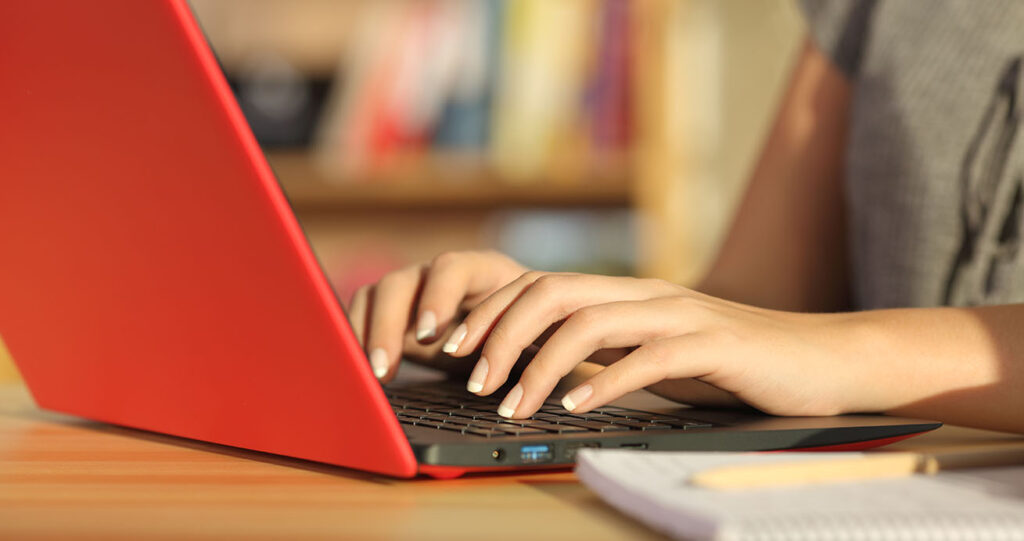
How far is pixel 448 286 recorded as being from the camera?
64cm

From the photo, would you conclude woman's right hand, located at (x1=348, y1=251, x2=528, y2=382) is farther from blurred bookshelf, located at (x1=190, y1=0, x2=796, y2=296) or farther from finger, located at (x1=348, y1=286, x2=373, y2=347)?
blurred bookshelf, located at (x1=190, y1=0, x2=796, y2=296)

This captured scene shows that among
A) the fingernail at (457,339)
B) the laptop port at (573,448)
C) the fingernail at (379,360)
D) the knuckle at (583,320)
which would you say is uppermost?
the knuckle at (583,320)

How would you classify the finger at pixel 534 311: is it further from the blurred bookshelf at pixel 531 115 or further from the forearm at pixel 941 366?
the blurred bookshelf at pixel 531 115

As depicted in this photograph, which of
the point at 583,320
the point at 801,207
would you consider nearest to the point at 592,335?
the point at 583,320

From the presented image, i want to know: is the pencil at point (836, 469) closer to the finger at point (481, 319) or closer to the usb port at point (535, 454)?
the usb port at point (535, 454)

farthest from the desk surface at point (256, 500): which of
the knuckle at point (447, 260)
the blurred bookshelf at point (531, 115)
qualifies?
the blurred bookshelf at point (531, 115)

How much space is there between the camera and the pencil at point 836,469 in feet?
1.11

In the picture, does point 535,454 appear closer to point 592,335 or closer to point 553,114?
point 592,335

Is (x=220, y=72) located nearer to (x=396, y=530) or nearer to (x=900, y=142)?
(x=396, y=530)

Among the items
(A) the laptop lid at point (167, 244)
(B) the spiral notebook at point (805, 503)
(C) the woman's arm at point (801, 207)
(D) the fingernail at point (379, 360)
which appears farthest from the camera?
(C) the woman's arm at point (801, 207)

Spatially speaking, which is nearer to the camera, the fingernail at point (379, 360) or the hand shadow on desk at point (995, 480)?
the hand shadow on desk at point (995, 480)

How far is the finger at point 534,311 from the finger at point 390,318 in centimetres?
11

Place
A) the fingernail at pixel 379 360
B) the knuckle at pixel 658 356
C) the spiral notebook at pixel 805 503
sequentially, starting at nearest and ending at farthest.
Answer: the spiral notebook at pixel 805 503 < the knuckle at pixel 658 356 < the fingernail at pixel 379 360

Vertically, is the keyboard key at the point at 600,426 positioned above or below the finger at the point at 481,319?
below
